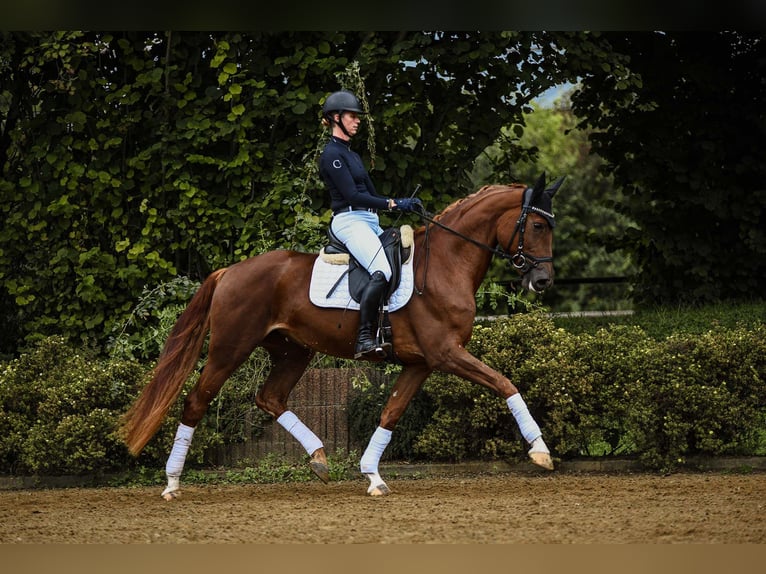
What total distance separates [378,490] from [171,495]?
5.70 ft

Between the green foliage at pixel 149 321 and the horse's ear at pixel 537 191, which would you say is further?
the green foliage at pixel 149 321

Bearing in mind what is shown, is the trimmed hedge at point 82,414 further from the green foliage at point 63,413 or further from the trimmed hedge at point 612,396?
the trimmed hedge at point 612,396

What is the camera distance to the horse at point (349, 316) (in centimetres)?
894

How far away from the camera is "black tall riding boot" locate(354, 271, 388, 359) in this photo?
884 cm

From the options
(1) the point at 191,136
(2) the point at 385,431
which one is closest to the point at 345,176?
(2) the point at 385,431

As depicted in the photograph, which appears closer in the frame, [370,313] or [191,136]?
[370,313]

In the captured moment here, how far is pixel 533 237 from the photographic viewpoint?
8.91m

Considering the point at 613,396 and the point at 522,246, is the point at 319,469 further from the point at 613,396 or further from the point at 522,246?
the point at 613,396

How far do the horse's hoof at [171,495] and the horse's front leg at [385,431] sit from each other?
1.57m

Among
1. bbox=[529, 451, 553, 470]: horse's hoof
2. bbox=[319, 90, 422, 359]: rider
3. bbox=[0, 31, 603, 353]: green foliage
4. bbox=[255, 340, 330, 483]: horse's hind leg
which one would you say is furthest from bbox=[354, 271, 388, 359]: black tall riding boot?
bbox=[0, 31, 603, 353]: green foliage

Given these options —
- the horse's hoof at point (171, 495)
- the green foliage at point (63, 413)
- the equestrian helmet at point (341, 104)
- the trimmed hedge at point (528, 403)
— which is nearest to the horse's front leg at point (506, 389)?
the trimmed hedge at point (528, 403)

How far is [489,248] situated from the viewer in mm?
9055

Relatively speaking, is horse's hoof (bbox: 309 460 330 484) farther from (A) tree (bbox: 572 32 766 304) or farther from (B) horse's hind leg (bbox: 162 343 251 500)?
(A) tree (bbox: 572 32 766 304)
